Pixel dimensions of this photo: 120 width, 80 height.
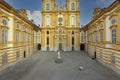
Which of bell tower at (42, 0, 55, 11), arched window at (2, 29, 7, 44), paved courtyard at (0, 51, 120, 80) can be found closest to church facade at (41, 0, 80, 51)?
bell tower at (42, 0, 55, 11)

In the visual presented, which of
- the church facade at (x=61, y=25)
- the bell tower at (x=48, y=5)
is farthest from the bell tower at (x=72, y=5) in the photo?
the bell tower at (x=48, y=5)

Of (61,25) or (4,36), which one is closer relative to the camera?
(4,36)

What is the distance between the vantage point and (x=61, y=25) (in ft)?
132

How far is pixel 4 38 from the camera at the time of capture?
1620cm

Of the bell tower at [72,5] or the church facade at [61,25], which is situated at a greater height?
the bell tower at [72,5]

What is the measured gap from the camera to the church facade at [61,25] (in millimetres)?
40312

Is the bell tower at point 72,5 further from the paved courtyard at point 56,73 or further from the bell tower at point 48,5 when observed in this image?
the paved courtyard at point 56,73

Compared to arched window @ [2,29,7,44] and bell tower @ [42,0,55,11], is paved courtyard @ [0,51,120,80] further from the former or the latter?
bell tower @ [42,0,55,11]

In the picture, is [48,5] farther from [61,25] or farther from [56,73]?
[56,73]

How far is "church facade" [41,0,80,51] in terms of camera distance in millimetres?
40312

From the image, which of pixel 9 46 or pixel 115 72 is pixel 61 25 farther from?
pixel 115 72

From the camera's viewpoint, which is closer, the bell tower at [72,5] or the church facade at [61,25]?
the church facade at [61,25]

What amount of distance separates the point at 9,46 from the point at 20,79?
778 centimetres

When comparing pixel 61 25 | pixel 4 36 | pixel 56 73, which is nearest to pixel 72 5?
pixel 61 25
